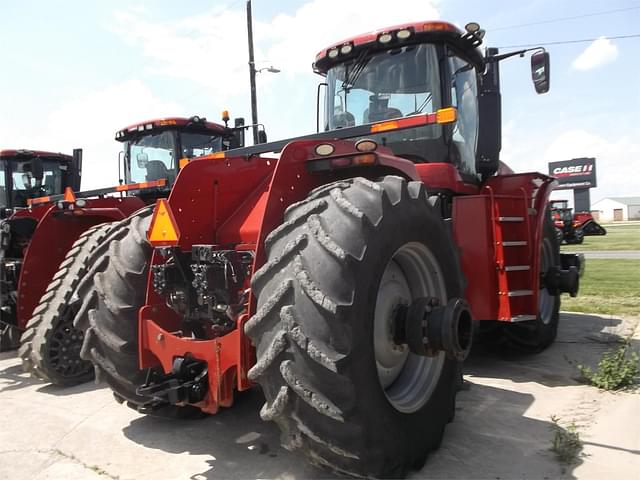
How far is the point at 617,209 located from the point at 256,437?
10806 cm

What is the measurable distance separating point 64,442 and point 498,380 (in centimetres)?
357

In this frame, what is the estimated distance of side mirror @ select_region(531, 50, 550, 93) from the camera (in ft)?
16.5

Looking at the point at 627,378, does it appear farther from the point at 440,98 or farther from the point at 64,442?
the point at 64,442

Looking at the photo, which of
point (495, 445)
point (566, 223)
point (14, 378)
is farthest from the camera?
point (566, 223)

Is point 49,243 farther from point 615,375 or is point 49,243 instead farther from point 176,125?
point 615,375

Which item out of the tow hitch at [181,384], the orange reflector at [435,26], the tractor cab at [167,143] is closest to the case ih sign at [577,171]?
the tractor cab at [167,143]

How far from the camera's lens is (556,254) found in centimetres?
626

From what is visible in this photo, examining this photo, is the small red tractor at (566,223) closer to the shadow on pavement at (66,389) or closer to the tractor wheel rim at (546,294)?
the tractor wheel rim at (546,294)

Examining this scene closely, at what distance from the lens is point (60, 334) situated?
5.08m

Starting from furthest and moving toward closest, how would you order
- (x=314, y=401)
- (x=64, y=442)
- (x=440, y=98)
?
(x=440, y=98) < (x=64, y=442) < (x=314, y=401)

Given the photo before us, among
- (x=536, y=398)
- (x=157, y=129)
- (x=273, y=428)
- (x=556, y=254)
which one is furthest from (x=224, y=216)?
(x=157, y=129)

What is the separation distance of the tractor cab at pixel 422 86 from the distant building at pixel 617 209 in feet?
317

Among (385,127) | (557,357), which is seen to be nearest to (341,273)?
(385,127)

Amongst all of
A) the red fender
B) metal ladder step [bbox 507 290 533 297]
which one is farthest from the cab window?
the red fender
